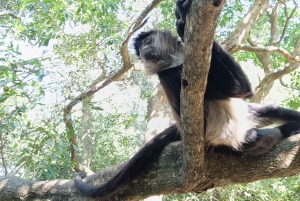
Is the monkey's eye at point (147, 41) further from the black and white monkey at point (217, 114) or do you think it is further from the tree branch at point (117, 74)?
the tree branch at point (117, 74)

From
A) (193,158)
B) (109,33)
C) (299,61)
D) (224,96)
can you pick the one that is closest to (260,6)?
(299,61)

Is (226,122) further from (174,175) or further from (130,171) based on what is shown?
(130,171)

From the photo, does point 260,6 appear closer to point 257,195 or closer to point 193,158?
point 257,195

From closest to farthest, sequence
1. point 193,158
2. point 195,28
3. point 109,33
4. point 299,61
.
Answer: point 195,28
point 193,158
point 299,61
point 109,33

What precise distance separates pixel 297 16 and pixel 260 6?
11.2 feet

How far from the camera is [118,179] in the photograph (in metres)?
3.13

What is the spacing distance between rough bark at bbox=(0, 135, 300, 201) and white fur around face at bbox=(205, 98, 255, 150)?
189 millimetres

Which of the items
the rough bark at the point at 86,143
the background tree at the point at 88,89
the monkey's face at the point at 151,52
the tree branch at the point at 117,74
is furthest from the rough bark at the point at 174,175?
the rough bark at the point at 86,143

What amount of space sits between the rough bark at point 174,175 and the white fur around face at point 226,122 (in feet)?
0.62

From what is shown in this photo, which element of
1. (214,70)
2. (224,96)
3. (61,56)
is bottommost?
(224,96)

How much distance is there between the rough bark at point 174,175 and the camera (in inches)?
108

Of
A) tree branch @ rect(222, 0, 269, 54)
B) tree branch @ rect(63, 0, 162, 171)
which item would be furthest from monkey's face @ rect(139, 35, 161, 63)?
tree branch @ rect(222, 0, 269, 54)

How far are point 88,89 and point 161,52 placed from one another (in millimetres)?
3324

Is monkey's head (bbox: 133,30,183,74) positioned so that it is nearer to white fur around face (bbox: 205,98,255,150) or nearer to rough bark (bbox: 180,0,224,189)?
white fur around face (bbox: 205,98,255,150)
